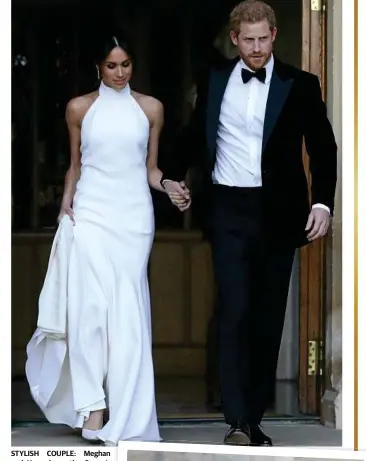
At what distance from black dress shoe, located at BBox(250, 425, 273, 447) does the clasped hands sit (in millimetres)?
955

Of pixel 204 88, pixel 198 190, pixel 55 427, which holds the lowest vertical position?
pixel 55 427

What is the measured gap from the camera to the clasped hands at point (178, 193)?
602 cm

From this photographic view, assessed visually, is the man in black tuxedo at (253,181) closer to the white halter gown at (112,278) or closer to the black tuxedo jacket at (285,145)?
the black tuxedo jacket at (285,145)

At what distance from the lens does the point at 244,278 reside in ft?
19.8

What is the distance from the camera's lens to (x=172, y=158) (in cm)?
614

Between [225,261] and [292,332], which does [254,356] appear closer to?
[225,261]

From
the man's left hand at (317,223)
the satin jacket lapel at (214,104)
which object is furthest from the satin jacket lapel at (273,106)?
the man's left hand at (317,223)

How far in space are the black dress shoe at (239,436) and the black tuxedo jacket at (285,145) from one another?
2.61ft

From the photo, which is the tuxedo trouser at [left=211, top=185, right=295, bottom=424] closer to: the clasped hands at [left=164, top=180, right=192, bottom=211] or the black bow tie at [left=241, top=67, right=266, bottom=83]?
the clasped hands at [left=164, top=180, right=192, bottom=211]

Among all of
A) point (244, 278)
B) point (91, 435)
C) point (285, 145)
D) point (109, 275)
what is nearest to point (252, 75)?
point (285, 145)

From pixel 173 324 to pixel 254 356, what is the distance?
3.66 feet

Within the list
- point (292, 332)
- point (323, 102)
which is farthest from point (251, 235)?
point (292, 332)

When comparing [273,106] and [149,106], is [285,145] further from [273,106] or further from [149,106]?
[149,106]
